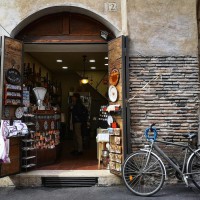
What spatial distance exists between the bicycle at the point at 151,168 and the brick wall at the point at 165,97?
1.87 ft

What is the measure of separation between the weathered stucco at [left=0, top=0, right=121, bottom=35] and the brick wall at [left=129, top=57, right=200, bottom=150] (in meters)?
1.14

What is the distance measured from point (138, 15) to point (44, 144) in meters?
4.15

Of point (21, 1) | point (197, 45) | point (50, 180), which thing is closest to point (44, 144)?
point (50, 180)

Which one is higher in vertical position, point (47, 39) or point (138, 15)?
point (138, 15)

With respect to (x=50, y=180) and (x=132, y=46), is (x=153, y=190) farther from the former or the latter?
(x=132, y=46)

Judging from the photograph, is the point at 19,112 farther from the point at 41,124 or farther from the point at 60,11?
the point at 60,11

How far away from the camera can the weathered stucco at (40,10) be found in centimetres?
684

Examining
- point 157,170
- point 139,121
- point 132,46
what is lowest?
point 157,170

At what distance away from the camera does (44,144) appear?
26.6ft

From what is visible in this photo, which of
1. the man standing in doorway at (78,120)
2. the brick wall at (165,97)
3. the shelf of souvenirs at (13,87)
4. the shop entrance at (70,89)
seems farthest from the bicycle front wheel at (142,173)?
the man standing in doorway at (78,120)

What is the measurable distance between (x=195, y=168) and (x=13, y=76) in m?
4.32

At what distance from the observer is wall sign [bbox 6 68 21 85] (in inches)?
256

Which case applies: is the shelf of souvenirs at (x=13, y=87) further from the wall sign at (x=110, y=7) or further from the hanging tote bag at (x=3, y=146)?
the wall sign at (x=110, y=7)

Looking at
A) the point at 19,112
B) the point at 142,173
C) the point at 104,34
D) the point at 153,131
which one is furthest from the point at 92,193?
the point at 104,34
